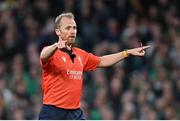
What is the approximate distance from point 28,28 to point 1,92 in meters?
1.90

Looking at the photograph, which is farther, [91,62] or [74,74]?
[91,62]

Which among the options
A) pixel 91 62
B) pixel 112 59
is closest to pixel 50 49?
pixel 91 62

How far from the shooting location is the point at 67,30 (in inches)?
319

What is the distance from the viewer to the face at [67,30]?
8.06 m

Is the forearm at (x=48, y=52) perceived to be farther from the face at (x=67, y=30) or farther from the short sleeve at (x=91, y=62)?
the short sleeve at (x=91, y=62)

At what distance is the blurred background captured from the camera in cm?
1288


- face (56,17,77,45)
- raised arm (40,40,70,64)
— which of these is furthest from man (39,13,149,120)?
raised arm (40,40,70,64)

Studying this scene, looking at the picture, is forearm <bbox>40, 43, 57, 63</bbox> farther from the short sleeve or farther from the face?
the short sleeve

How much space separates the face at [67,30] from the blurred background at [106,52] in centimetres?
458

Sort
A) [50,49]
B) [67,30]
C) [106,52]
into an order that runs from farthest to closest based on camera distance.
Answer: [106,52] → [67,30] → [50,49]

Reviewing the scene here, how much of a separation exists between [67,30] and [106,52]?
18.7 ft

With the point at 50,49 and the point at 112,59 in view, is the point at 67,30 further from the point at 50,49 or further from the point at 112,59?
the point at 112,59

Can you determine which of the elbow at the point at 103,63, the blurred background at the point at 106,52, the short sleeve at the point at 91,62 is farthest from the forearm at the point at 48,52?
the blurred background at the point at 106,52

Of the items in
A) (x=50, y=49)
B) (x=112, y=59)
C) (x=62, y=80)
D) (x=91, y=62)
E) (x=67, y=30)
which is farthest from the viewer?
(x=112, y=59)
